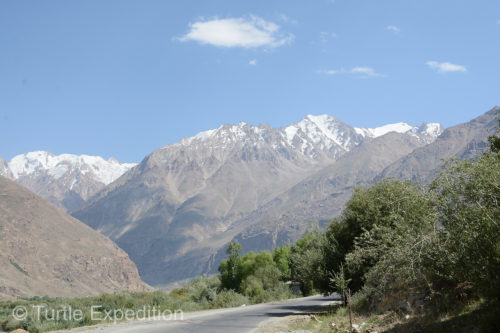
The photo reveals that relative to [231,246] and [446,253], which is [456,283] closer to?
[446,253]

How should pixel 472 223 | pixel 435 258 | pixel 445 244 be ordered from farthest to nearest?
pixel 435 258 → pixel 445 244 → pixel 472 223

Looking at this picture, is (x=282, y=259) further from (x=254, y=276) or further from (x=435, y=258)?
(x=435, y=258)

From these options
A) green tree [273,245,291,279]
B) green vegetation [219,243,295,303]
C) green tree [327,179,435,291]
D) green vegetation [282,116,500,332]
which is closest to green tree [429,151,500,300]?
green vegetation [282,116,500,332]

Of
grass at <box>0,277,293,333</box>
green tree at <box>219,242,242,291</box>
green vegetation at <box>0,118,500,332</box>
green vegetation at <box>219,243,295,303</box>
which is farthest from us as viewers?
green tree at <box>219,242,242,291</box>

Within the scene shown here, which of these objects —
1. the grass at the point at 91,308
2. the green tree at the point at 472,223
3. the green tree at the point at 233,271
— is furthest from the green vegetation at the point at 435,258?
the green tree at the point at 233,271

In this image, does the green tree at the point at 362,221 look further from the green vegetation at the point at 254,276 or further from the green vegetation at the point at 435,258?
the green vegetation at the point at 254,276

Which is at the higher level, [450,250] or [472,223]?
[472,223]

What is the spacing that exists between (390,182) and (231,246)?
4071 cm

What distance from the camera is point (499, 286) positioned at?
42.2ft

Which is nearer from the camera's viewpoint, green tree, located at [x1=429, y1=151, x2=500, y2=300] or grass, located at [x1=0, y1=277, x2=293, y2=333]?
green tree, located at [x1=429, y1=151, x2=500, y2=300]

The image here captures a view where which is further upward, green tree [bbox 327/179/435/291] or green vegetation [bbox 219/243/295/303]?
green tree [bbox 327/179/435/291]

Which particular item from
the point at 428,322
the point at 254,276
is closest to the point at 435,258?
the point at 428,322

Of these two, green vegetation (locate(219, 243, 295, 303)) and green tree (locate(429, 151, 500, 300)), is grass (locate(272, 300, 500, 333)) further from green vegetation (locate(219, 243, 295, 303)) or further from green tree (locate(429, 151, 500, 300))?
green vegetation (locate(219, 243, 295, 303))

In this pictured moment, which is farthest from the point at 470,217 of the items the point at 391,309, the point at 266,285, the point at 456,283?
the point at 266,285
